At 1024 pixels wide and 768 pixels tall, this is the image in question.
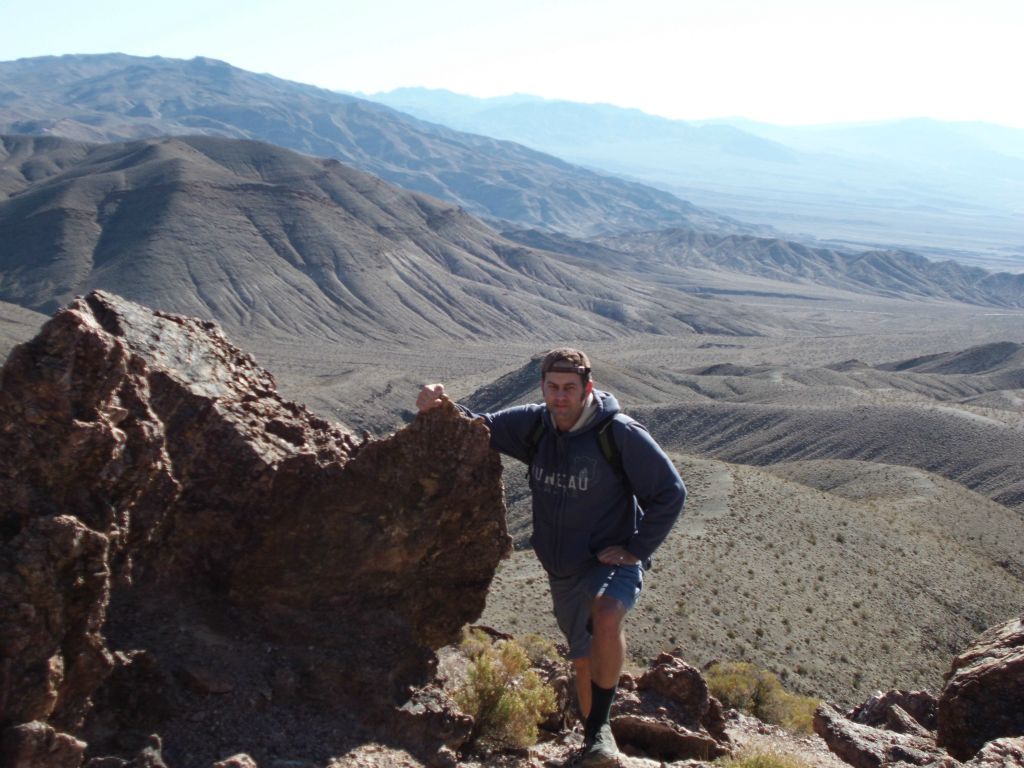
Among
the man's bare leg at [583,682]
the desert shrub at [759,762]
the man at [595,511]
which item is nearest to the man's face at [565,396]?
the man at [595,511]

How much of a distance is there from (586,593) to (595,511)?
1.92ft

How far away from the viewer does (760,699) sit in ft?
46.3

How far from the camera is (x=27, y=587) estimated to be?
17.1 feet

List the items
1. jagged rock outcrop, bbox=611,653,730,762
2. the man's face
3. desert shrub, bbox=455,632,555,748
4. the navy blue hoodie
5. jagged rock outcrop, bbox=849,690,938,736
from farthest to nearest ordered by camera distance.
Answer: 1. jagged rock outcrop, bbox=849,690,938,736
2. jagged rock outcrop, bbox=611,653,730,762
3. desert shrub, bbox=455,632,555,748
4. the man's face
5. the navy blue hoodie

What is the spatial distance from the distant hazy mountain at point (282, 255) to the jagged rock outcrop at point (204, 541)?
79328 millimetres

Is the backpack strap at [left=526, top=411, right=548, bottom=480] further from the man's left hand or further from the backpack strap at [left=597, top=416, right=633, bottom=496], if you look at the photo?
the man's left hand

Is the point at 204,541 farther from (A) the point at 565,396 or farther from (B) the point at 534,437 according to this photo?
(A) the point at 565,396

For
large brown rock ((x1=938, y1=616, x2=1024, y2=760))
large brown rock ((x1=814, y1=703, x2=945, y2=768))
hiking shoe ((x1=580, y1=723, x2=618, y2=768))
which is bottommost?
large brown rock ((x1=814, y1=703, x2=945, y2=768))

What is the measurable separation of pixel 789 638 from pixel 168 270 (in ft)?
269

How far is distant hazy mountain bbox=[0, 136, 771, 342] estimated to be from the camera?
91.8 meters

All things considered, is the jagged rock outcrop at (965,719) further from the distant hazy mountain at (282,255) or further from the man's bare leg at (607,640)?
the distant hazy mountain at (282,255)

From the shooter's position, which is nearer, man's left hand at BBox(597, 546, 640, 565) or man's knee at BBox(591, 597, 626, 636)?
man's knee at BBox(591, 597, 626, 636)

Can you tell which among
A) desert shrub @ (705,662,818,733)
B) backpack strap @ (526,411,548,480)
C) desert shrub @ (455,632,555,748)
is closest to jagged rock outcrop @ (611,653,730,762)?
desert shrub @ (455,632,555,748)

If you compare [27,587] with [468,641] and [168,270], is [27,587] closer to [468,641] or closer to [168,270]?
[468,641]
